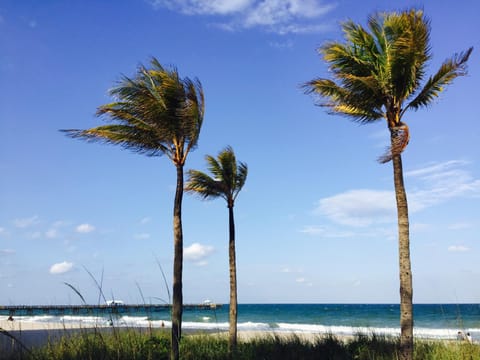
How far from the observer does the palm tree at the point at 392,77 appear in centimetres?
1216

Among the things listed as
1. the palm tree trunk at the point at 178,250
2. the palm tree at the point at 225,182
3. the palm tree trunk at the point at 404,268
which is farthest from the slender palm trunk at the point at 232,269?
the palm tree trunk at the point at 404,268

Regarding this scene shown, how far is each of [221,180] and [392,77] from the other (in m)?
10.6

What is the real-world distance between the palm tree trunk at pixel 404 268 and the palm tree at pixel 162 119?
579 cm

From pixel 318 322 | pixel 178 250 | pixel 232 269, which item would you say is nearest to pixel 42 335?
pixel 232 269

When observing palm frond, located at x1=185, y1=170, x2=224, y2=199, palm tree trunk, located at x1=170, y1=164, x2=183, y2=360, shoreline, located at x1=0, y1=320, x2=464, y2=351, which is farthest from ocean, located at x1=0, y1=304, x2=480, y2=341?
palm frond, located at x1=185, y1=170, x2=224, y2=199

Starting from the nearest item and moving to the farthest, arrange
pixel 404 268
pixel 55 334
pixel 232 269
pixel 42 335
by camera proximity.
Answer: pixel 55 334 → pixel 404 268 → pixel 232 269 → pixel 42 335

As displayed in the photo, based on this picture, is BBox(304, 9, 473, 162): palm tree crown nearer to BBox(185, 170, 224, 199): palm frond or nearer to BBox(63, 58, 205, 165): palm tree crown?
BBox(63, 58, 205, 165): palm tree crown

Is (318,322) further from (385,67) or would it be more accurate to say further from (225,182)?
(385,67)

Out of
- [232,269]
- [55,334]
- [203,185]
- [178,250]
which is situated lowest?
[55,334]

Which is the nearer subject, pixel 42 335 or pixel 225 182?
pixel 225 182

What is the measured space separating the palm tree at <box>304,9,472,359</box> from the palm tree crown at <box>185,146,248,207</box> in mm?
8155

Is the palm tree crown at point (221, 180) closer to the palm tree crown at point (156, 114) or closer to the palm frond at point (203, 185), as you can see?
the palm frond at point (203, 185)

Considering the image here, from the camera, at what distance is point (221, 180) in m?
21.6

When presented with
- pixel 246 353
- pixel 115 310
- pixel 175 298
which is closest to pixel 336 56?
pixel 175 298
